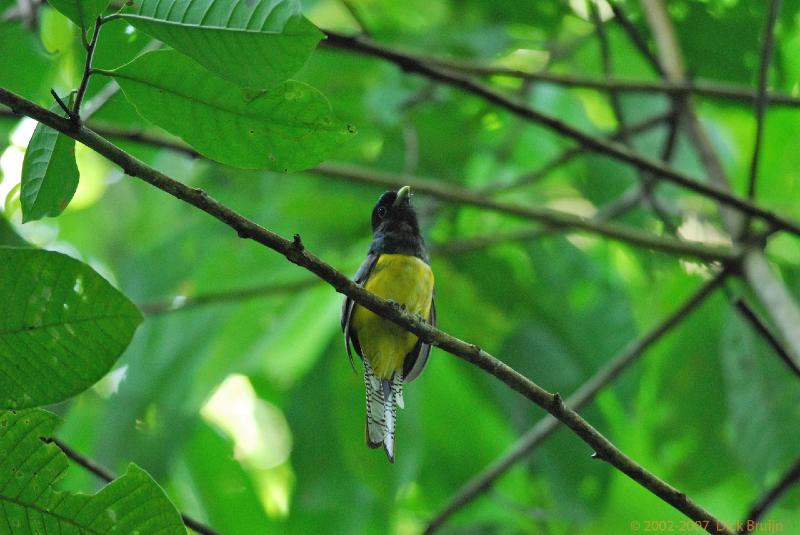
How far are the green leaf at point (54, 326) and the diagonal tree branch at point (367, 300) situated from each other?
9.3 inches

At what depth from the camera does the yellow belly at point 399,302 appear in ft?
12.1

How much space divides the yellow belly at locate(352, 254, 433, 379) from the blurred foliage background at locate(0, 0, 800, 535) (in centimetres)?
21

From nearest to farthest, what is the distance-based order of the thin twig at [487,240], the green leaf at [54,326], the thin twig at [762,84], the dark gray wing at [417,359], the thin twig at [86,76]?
the thin twig at [86,76] → the green leaf at [54,326] → the thin twig at [762,84] → the dark gray wing at [417,359] → the thin twig at [487,240]

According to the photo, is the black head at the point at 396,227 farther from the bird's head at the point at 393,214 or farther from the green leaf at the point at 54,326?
the green leaf at the point at 54,326

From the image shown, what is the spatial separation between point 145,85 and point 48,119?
0.22m

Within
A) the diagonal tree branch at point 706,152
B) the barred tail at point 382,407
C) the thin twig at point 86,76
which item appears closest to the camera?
the thin twig at point 86,76

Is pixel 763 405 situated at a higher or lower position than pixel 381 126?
lower

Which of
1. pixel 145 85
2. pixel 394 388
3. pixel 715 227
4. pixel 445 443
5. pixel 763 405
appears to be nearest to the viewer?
pixel 145 85

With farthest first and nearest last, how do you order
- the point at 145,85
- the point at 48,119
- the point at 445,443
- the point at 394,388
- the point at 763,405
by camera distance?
the point at 445,443 → the point at 763,405 → the point at 394,388 → the point at 145,85 → the point at 48,119

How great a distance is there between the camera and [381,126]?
4.68m

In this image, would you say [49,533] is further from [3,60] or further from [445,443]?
[445,443]

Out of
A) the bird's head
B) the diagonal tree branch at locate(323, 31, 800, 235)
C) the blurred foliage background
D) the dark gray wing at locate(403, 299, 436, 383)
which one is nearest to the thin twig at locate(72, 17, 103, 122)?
the blurred foliage background

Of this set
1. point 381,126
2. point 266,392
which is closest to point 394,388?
point 266,392

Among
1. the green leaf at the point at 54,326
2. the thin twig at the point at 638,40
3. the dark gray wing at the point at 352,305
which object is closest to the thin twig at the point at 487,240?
the dark gray wing at the point at 352,305
